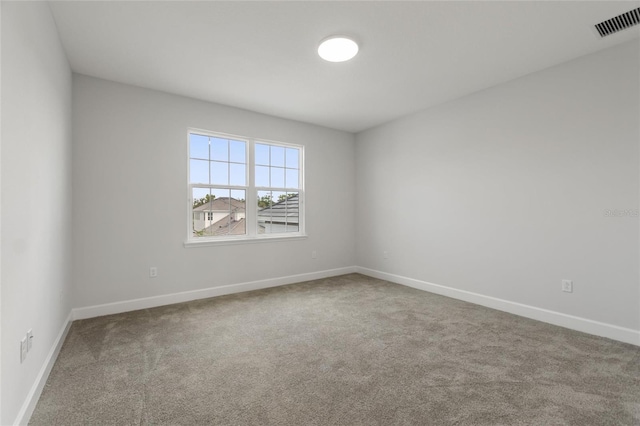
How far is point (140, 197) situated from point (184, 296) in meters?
1.36

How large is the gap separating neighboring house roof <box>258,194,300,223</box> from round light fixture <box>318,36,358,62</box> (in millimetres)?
2518

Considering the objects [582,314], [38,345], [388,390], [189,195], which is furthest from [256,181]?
[582,314]

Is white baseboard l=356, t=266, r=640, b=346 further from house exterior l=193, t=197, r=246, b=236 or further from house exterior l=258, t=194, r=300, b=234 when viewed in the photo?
house exterior l=193, t=197, r=246, b=236

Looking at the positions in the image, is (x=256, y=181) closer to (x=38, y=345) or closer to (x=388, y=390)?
(x=38, y=345)

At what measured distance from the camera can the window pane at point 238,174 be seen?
4383 mm

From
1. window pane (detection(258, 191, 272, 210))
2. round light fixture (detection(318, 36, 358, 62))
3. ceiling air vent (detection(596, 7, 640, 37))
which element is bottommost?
window pane (detection(258, 191, 272, 210))

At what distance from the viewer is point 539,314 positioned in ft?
10.5

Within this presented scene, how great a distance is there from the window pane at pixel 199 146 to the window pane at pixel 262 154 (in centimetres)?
77

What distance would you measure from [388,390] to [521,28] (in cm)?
302

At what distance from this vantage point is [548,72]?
10.3 feet

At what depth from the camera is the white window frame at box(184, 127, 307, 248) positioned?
157 inches

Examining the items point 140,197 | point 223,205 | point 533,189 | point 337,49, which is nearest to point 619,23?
point 533,189

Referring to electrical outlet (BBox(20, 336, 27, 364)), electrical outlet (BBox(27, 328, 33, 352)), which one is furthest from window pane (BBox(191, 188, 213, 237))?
electrical outlet (BBox(20, 336, 27, 364))

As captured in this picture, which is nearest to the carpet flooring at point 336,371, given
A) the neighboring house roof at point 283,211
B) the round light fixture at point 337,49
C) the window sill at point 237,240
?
the window sill at point 237,240
